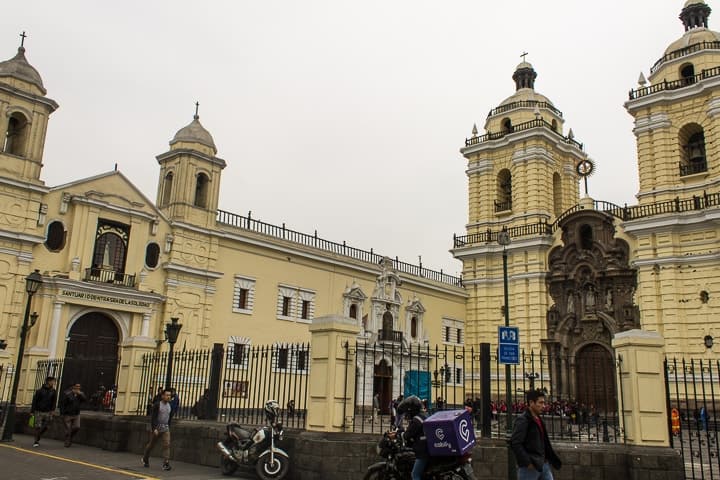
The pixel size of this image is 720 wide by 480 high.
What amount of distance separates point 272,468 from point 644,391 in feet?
19.5

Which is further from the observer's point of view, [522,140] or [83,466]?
[522,140]

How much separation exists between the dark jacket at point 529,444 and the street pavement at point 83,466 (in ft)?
18.6

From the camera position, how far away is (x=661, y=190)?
28.5 meters

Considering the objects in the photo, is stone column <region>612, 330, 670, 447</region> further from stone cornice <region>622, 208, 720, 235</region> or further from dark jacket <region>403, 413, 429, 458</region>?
stone cornice <region>622, 208, 720, 235</region>

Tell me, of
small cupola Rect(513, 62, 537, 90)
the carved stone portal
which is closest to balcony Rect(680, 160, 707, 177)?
the carved stone portal

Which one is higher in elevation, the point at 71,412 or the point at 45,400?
the point at 45,400

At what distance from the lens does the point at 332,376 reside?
10.2 metres

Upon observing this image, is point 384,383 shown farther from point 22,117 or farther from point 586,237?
point 22,117

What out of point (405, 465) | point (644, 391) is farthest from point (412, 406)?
point (644, 391)

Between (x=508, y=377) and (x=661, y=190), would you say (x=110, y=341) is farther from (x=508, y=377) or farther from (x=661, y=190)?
(x=661, y=190)

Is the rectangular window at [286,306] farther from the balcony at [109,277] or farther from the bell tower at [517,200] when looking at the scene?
the bell tower at [517,200]

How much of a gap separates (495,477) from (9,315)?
1680cm

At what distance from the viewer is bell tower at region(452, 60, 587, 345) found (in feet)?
108

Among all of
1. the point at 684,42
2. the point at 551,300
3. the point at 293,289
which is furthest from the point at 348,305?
the point at 684,42
